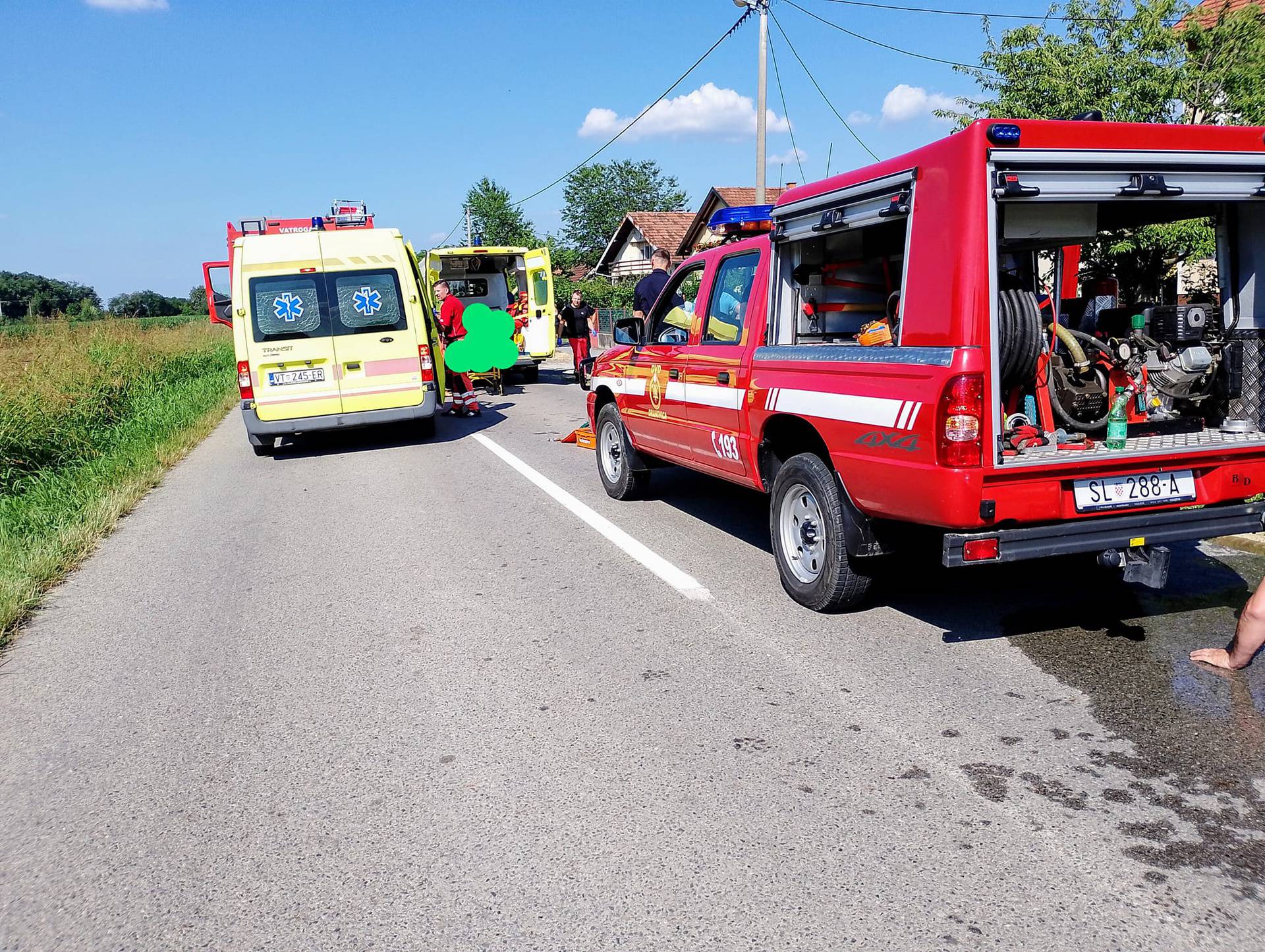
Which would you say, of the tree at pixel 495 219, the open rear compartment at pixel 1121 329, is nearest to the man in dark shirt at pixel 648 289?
the open rear compartment at pixel 1121 329

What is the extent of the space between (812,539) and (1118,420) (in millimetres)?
1579

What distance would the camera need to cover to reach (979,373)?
396 cm

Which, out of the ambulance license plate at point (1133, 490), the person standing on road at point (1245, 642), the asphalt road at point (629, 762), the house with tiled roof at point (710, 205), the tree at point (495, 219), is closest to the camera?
the asphalt road at point (629, 762)

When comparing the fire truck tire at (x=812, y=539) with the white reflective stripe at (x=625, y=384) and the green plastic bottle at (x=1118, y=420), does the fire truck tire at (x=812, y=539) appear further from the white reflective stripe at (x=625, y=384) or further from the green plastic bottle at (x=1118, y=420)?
the white reflective stripe at (x=625, y=384)

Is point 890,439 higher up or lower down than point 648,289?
lower down

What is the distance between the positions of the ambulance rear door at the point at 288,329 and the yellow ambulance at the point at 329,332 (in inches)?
0.4

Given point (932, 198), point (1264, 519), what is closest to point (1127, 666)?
point (1264, 519)

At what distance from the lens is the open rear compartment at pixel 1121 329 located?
4.20m

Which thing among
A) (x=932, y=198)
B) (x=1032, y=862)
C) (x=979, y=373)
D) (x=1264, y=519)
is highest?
(x=932, y=198)

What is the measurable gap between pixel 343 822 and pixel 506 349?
627 inches

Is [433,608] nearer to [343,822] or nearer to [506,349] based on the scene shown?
[343,822]

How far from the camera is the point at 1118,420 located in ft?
15.2

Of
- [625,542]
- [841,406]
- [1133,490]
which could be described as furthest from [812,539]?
[625,542]

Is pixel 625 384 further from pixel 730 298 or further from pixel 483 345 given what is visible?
pixel 483 345
